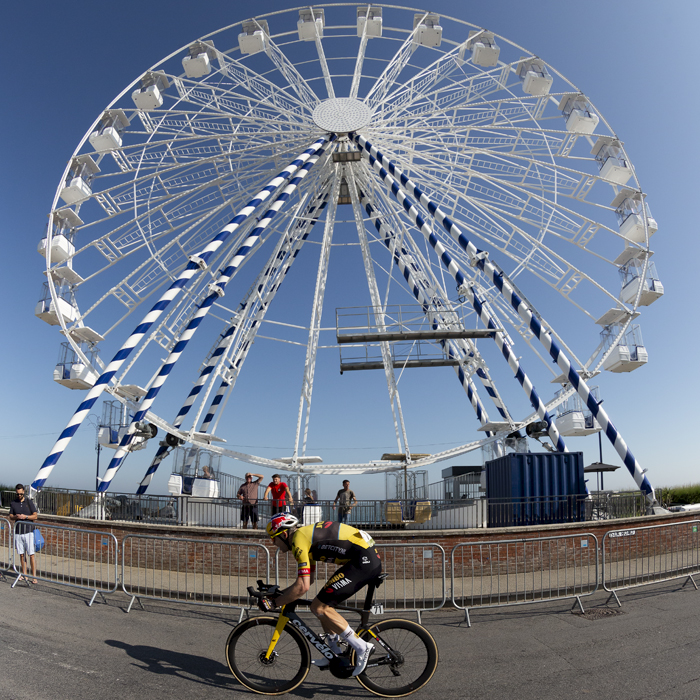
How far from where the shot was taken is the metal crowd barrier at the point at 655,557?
8875 mm

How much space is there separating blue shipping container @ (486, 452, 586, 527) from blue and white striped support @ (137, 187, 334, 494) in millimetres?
12210

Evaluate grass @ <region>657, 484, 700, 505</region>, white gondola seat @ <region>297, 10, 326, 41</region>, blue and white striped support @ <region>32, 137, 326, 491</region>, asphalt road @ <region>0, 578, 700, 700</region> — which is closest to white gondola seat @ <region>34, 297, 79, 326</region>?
blue and white striped support @ <region>32, 137, 326, 491</region>

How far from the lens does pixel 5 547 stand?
11.9 metres

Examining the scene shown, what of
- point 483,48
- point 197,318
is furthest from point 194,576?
point 483,48

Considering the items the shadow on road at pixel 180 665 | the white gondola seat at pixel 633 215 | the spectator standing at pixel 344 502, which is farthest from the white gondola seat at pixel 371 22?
the shadow on road at pixel 180 665

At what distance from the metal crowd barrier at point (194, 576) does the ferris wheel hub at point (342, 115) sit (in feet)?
51.5

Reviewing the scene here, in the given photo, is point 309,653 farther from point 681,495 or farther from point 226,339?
point 681,495

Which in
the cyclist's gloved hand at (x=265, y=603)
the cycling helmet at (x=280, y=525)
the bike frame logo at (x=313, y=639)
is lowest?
the bike frame logo at (x=313, y=639)

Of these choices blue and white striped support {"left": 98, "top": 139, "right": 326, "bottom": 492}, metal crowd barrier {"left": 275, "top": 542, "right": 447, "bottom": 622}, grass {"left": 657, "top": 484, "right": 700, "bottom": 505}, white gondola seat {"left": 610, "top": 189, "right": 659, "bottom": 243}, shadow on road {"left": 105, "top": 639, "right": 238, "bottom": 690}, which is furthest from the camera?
grass {"left": 657, "top": 484, "right": 700, "bottom": 505}

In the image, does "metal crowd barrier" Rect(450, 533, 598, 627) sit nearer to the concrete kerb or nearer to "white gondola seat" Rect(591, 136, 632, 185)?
the concrete kerb

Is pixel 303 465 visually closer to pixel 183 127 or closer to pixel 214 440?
pixel 214 440

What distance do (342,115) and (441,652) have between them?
19122 millimetres

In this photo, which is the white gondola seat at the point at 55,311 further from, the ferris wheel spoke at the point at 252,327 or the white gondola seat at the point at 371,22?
the white gondola seat at the point at 371,22

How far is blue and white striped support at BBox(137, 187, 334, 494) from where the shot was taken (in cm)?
2245
